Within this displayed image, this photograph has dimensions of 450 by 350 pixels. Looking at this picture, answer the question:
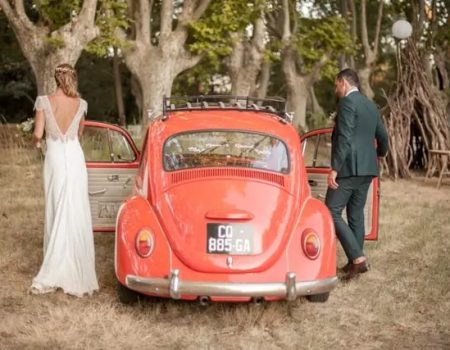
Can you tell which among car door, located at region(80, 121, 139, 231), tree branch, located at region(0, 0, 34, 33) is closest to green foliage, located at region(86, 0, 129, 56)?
tree branch, located at region(0, 0, 34, 33)

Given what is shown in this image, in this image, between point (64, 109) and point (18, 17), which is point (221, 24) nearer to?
point (18, 17)

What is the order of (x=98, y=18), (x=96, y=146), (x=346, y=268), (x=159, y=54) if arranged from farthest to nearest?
(x=159, y=54), (x=98, y=18), (x=96, y=146), (x=346, y=268)

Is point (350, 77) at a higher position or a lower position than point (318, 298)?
higher

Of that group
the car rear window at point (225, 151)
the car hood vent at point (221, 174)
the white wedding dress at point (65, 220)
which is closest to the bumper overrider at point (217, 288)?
the car hood vent at point (221, 174)

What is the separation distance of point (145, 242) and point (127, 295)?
72 cm

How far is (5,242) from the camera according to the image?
9062mm

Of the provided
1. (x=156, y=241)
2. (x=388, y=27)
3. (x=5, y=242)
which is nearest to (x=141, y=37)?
(x=5, y=242)

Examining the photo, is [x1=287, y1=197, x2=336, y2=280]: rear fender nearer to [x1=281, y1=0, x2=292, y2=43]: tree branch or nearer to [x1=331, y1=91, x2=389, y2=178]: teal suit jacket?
[x1=331, y1=91, x2=389, y2=178]: teal suit jacket

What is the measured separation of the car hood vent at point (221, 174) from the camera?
625 cm

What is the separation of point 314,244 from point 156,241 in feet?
3.84

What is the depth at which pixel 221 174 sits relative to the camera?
625 cm

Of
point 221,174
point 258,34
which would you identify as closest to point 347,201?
point 221,174

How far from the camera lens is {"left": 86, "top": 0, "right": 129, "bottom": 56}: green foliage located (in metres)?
17.7

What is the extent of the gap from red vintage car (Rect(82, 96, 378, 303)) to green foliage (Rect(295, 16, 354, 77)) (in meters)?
18.2
